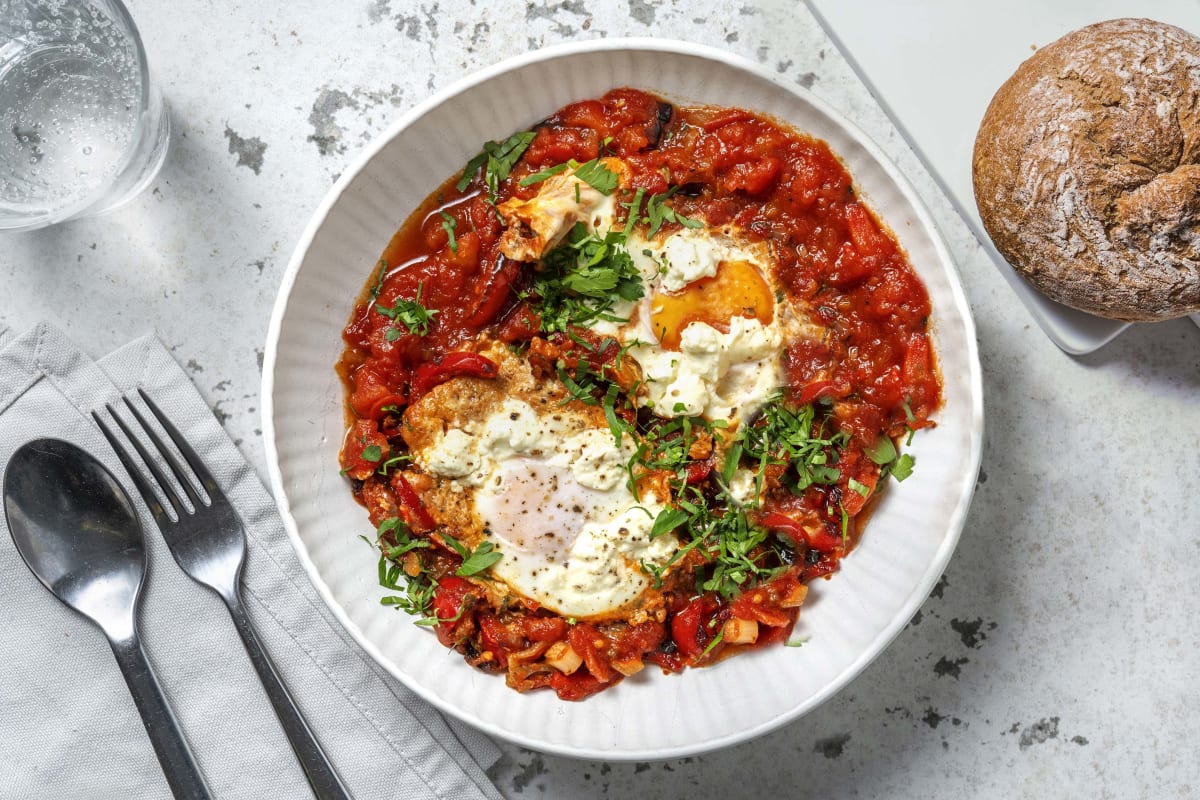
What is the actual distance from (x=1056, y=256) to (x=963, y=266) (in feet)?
1.89

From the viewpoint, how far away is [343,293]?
395 centimetres

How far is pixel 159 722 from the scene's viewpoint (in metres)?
4.14

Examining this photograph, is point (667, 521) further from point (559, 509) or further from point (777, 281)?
point (777, 281)

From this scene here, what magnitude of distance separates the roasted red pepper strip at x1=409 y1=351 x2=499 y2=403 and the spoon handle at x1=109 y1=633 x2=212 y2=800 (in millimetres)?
1771

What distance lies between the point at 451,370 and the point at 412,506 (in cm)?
59


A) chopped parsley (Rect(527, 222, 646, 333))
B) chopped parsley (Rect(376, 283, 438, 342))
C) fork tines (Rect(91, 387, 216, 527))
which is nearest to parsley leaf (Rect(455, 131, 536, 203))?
chopped parsley (Rect(527, 222, 646, 333))

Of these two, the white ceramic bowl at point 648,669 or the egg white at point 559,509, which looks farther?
the egg white at point 559,509

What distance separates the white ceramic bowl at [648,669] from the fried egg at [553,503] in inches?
18.3

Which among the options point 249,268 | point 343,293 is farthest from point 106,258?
point 343,293

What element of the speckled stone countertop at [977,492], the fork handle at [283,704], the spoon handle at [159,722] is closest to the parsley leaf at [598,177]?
the speckled stone countertop at [977,492]

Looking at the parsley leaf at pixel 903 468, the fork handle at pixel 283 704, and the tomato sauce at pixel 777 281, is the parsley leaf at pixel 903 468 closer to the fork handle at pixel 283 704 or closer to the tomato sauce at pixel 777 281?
the tomato sauce at pixel 777 281

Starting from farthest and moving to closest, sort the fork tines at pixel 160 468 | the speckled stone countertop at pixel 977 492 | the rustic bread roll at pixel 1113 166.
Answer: the speckled stone countertop at pixel 977 492 < the fork tines at pixel 160 468 < the rustic bread roll at pixel 1113 166

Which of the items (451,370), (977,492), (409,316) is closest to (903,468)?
(977,492)

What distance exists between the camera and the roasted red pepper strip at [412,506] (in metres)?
3.83
